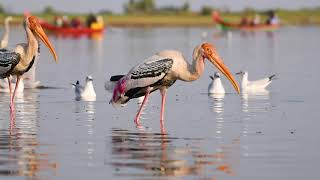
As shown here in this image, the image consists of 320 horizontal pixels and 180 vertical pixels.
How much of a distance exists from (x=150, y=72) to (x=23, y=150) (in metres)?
3.10

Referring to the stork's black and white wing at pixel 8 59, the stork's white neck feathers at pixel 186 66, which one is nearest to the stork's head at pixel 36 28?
the stork's black and white wing at pixel 8 59

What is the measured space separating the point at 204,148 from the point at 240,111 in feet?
15.8

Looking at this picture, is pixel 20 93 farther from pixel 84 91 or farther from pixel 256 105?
pixel 256 105

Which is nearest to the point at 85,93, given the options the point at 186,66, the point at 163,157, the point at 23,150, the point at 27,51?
the point at 27,51

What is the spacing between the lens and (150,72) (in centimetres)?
1455

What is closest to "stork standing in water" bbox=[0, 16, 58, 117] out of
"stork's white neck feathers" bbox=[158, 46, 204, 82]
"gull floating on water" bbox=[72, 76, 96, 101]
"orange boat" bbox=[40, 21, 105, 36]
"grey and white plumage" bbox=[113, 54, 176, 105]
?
"grey and white plumage" bbox=[113, 54, 176, 105]

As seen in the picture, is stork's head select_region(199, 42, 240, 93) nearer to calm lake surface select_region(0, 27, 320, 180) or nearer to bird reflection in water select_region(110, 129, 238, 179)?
calm lake surface select_region(0, 27, 320, 180)

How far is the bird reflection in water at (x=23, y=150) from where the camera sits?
34.7 ft

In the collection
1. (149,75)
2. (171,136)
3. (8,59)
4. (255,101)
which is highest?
(8,59)

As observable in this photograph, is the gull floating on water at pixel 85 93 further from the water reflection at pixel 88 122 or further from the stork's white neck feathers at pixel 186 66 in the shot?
the stork's white neck feathers at pixel 186 66

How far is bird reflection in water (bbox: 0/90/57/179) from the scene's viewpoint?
34.7ft

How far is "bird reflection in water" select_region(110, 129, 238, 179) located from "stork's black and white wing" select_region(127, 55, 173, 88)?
3.86 ft

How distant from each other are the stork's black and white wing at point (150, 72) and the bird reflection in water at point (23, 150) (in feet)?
5.21

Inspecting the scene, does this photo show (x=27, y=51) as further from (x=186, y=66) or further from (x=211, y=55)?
(x=211, y=55)
